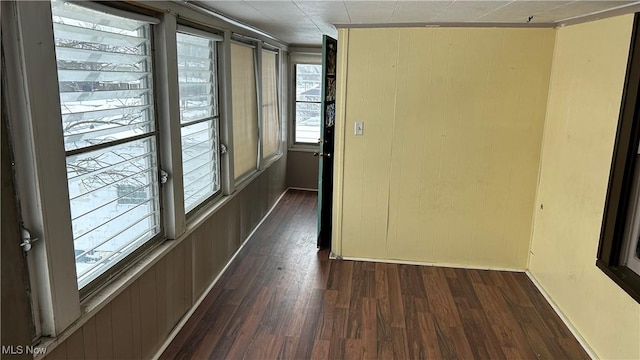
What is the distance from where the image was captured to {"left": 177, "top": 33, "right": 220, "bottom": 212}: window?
9.93 feet

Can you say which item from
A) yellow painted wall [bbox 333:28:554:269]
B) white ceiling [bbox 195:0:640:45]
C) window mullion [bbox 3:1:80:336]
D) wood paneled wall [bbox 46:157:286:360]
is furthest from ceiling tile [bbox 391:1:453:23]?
wood paneled wall [bbox 46:157:286:360]

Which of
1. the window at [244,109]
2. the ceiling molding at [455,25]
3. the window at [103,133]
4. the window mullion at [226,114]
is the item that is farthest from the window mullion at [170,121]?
the ceiling molding at [455,25]

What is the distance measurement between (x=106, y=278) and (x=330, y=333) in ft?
4.62

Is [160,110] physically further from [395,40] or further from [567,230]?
[567,230]

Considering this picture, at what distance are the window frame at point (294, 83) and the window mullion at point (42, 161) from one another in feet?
15.6

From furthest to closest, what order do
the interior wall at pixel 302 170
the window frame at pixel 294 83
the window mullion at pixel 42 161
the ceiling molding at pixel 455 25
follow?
the interior wall at pixel 302 170 < the window frame at pixel 294 83 < the ceiling molding at pixel 455 25 < the window mullion at pixel 42 161

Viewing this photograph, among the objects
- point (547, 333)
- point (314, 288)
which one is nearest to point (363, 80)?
point (314, 288)

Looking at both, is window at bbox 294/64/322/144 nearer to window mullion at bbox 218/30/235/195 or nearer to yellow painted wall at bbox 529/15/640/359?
window mullion at bbox 218/30/235/195

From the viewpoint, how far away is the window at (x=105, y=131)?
1.84 meters

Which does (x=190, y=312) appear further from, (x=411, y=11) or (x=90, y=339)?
(x=411, y=11)

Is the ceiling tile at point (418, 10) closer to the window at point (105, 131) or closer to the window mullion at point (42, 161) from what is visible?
the window at point (105, 131)

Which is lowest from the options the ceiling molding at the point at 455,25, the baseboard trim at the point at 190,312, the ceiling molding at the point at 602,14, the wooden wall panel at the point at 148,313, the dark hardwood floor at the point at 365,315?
the dark hardwood floor at the point at 365,315

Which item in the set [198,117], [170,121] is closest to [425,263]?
[198,117]

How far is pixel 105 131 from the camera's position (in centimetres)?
208
